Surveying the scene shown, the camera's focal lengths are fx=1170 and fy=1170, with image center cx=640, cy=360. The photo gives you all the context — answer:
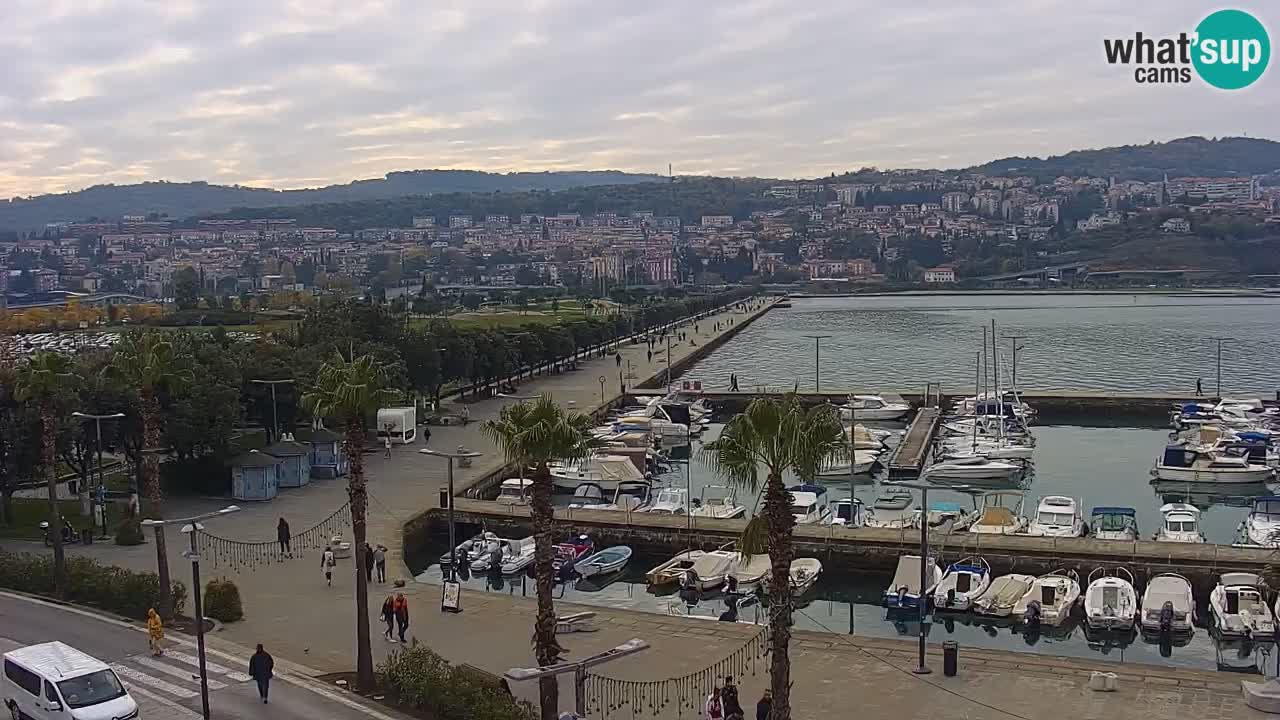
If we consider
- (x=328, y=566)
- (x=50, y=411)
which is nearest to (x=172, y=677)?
(x=328, y=566)

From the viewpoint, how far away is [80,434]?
2633 cm

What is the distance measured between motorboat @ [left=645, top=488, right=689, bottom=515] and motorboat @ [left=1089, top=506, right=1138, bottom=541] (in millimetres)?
9646

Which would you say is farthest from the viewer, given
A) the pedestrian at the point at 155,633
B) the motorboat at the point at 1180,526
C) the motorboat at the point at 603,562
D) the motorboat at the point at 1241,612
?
the motorboat at the point at 1180,526

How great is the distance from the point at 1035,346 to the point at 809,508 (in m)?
60.4

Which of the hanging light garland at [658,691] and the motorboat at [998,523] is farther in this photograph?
the motorboat at [998,523]

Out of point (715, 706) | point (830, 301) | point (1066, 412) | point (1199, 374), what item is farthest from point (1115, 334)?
point (715, 706)

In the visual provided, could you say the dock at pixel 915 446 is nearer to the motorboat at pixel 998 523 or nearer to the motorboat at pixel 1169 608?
the motorboat at pixel 998 523

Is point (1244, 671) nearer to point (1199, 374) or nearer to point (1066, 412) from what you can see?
point (1066, 412)

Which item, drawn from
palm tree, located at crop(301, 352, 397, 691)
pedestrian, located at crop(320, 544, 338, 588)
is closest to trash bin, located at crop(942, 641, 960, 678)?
palm tree, located at crop(301, 352, 397, 691)

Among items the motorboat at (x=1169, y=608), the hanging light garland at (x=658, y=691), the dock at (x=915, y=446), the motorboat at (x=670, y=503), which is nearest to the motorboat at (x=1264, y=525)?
the motorboat at (x=1169, y=608)

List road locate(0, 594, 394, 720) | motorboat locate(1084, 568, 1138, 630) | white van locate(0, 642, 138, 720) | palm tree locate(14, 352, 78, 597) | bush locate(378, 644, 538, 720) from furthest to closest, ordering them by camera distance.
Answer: motorboat locate(1084, 568, 1138, 630)
palm tree locate(14, 352, 78, 597)
road locate(0, 594, 394, 720)
bush locate(378, 644, 538, 720)
white van locate(0, 642, 138, 720)

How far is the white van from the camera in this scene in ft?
41.1

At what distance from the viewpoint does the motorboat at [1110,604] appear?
67.5 ft

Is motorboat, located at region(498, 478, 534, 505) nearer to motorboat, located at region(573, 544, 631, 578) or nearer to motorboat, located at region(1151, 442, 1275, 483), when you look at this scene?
motorboat, located at region(573, 544, 631, 578)
